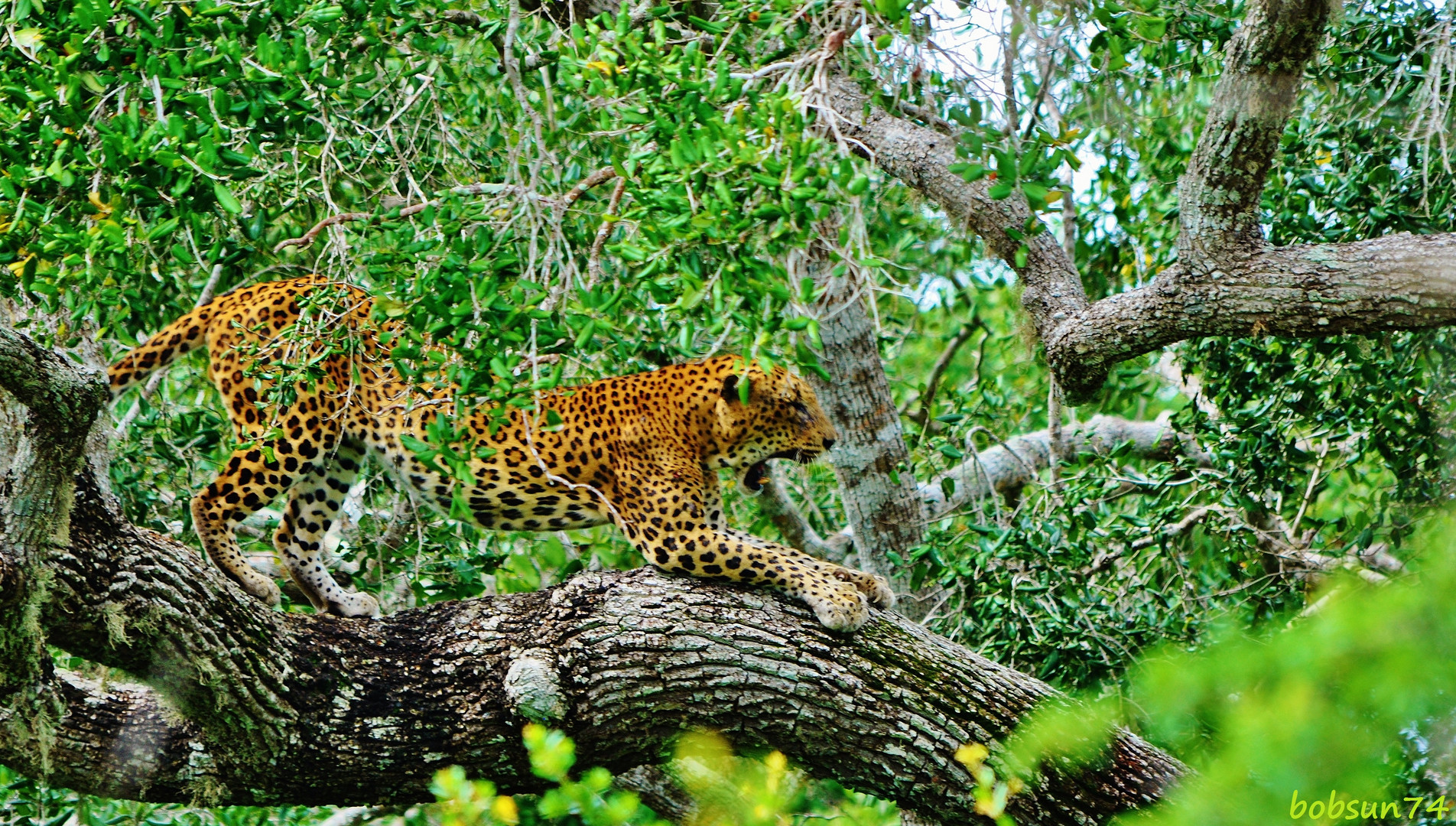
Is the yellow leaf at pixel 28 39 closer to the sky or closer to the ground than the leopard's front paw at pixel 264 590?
closer to the sky

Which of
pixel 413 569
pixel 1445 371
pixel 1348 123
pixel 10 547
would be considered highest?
pixel 1348 123

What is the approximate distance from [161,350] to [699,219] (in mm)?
2767

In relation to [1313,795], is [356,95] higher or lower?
higher

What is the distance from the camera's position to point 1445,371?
208 inches

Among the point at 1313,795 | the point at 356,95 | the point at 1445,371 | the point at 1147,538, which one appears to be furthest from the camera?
the point at 1147,538

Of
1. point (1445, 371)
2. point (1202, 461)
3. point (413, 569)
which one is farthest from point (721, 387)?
Answer: point (1445, 371)

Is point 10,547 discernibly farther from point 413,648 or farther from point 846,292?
point 846,292

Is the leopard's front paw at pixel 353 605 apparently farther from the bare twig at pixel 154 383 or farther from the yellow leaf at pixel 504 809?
the yellow leaf at pixel 504 809

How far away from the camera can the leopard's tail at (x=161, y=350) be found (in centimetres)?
555

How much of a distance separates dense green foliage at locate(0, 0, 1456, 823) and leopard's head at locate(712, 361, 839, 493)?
1.08 feet

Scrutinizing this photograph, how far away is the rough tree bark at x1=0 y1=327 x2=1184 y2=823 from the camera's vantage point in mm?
4512

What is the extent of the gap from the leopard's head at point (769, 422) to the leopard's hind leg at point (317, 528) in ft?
5.34

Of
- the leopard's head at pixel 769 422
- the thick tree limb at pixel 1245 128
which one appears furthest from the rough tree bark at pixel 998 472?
the thick tree limb at pixel 1245 128

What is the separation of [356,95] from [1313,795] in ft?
16.0
